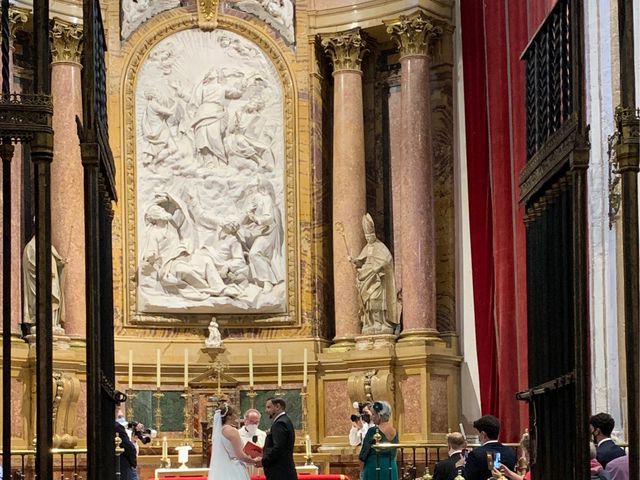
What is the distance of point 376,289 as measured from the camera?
19.0 meters

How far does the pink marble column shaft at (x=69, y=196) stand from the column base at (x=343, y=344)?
3585 millimetres

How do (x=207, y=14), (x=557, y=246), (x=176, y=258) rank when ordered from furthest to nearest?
1. (x=207, y=14)
2. (x=176, y=258)
3. (x=557, y=246)

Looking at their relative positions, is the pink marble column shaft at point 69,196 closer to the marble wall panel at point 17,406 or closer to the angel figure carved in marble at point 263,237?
the marble wall panel at point 17,406

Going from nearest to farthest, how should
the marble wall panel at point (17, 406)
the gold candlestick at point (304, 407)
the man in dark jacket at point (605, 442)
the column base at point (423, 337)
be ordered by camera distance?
the man in dark jacket at point (605, 442) < the marble wall panel at point (17, 406) < the column base at point (423, 337) < the gold candlestick at point (304, 407)

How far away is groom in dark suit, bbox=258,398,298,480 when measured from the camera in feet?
41.2

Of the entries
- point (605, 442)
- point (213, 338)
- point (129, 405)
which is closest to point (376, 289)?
point (213, 338)

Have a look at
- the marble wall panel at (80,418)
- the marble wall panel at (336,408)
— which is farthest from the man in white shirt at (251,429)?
the marble wall panel at (80,418)

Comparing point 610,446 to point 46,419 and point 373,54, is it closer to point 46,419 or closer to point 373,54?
point 46,419

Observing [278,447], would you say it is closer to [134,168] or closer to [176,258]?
[176,258]

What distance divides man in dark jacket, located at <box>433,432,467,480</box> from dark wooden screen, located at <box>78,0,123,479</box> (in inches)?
132

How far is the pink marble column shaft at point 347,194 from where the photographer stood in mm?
19234

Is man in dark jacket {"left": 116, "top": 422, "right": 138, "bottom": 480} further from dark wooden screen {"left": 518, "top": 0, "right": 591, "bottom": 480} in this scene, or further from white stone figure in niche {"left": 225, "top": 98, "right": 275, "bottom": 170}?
white stone figure in niche {"left": 225, "top": 98, "right": 275, "bottom": 170}

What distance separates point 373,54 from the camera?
20.1 meters

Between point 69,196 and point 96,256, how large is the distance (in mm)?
10782
